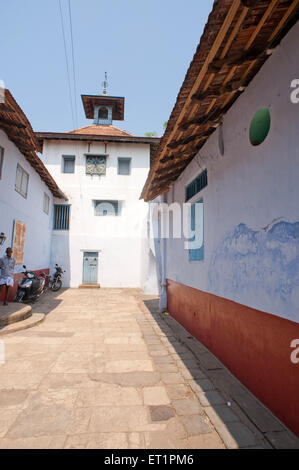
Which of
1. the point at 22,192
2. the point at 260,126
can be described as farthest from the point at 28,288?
the point at 260,126

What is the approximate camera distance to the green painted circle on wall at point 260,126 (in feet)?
9.35

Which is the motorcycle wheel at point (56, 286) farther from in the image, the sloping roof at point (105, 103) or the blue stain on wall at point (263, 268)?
the sloping roof at point (105, 103)

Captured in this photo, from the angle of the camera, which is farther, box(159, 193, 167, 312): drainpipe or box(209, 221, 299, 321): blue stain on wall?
box(159, 193, 167, 312): drainpipe

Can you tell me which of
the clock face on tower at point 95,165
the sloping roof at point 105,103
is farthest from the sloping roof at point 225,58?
the sloping roof at point 105,103

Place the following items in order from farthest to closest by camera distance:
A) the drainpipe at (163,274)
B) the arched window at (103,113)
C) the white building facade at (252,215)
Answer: the arched window at (103,113)
the drainpipe at (163,274)
the white building facade at (252,215)

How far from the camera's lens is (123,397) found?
10.0 ft

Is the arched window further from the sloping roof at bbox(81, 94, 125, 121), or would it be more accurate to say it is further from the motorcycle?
the motorcycle

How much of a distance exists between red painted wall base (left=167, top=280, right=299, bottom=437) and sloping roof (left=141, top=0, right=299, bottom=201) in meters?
2.66

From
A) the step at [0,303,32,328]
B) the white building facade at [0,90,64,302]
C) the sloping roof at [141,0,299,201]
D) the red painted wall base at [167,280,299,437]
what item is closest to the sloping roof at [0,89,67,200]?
the white building facade at [0,90,64,302]

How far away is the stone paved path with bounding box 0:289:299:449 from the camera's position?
232 centimetres

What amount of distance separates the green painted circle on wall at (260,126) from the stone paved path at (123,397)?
9.66ft

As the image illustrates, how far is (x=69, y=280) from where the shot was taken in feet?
46.5
